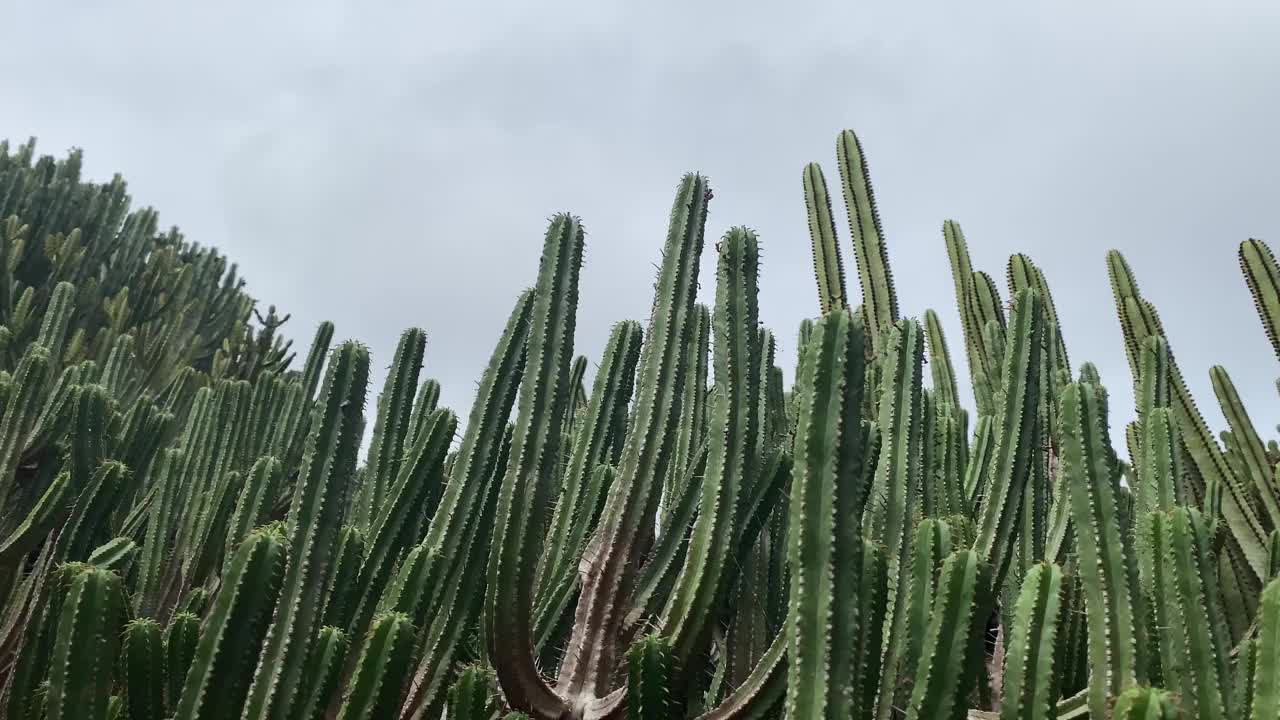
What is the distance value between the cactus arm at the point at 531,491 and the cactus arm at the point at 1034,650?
1191mm

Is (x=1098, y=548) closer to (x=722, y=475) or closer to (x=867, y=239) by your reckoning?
(x=722, y=475)

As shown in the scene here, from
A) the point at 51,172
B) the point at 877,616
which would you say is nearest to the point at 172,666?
the point at 877,616

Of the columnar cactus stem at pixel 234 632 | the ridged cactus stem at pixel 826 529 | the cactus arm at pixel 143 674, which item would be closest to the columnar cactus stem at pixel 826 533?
the ridged cactus stem at pixel 826 529

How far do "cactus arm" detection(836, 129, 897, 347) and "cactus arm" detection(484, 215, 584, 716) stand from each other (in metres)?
2.07

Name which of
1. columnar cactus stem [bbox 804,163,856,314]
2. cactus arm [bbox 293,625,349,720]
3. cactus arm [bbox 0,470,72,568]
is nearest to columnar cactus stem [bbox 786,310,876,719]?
cactus arm [bbox 293,625,349,720]

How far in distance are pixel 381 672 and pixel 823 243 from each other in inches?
132

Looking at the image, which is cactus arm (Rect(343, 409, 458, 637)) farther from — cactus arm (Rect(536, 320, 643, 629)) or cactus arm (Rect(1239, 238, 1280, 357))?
cactus arm (Rect(1239, 238, 1280, 357))

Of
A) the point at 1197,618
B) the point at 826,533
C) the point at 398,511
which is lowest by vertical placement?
the point at 1197,618

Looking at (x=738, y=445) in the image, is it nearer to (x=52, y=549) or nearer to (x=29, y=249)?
(x=52, y=549)

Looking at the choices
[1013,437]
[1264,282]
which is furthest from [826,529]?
[1264,282]

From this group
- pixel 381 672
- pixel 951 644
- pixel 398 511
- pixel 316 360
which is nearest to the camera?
pixel 951 644

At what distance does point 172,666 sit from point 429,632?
0.80 meters

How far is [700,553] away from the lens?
8.43ft

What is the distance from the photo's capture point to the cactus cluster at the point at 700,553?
2119 mm
